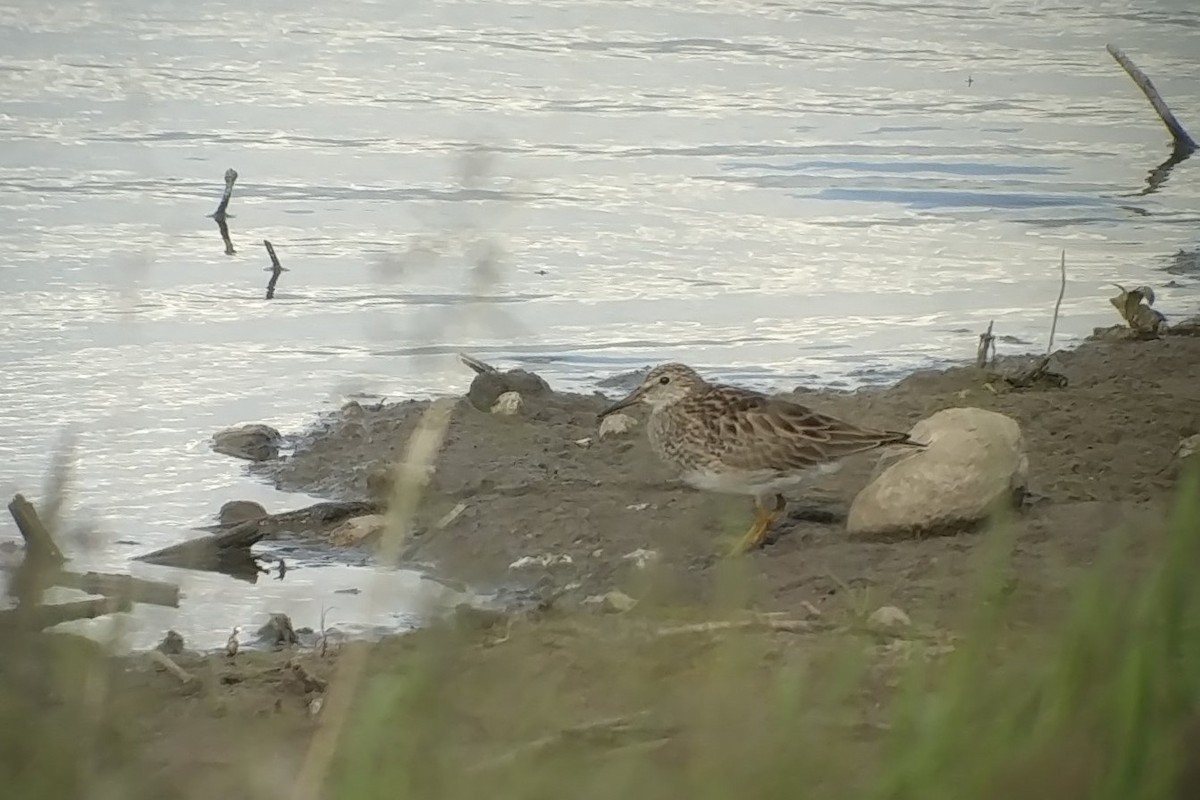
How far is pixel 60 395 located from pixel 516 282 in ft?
10.0

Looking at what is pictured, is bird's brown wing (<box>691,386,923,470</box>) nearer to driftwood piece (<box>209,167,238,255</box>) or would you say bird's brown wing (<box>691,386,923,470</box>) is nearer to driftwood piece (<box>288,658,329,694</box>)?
driftwood piece (<box>288,658,329,694</box>)

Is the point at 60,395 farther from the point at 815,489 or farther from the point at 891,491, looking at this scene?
the point at 891,491

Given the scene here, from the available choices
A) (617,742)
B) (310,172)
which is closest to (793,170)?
(310,172)

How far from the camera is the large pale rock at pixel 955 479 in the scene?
657cm

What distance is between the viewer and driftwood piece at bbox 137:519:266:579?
7.13m

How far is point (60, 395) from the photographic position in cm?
908

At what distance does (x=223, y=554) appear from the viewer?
23.8 feet

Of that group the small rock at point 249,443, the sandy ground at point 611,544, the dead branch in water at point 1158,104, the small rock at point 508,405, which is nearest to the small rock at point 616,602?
the sandy ground at point 611,544

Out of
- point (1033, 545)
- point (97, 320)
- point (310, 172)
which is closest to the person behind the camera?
point (1033, 545)

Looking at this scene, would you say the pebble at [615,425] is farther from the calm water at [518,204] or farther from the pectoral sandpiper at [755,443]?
the pectoral sandpiper at [755,443]

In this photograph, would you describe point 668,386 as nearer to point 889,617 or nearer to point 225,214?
point 889,617

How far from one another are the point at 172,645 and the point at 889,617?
213 cm

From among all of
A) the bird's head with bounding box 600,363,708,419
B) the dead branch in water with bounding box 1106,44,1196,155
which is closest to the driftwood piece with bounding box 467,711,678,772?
the bird's head with bounding box 600,363,708,419

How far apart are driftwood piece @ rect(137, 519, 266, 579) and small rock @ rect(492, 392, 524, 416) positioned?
172 centimetres
